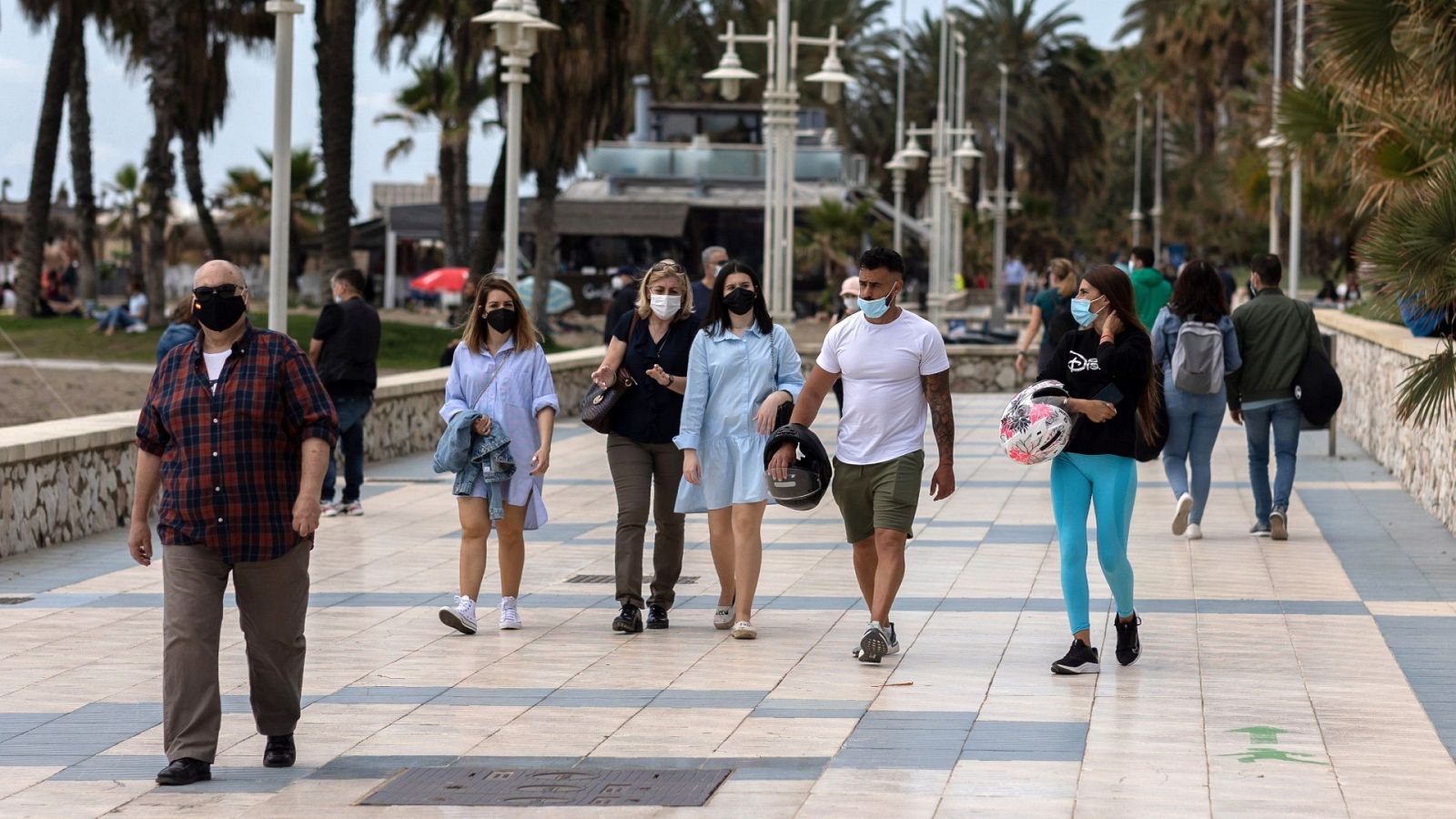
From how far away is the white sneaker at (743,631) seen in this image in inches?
344

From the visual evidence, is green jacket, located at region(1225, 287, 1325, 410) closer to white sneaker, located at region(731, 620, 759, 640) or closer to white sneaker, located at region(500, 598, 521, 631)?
white sneaker, located at region(731, 620, 759, 640)

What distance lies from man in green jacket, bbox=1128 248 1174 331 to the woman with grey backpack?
364 cm

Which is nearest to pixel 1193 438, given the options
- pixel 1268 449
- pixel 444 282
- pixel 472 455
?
pixel 1268 449

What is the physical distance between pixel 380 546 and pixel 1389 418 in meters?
8.61

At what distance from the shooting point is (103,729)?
694cm

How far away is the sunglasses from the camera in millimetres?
6242

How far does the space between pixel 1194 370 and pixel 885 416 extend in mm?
4270

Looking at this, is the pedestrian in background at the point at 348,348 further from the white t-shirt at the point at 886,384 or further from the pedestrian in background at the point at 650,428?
the white t-shirt at the point at 886,384

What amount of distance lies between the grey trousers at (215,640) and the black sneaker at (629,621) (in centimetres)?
264

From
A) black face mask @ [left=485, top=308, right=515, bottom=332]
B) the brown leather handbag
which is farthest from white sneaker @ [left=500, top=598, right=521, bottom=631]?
black face mask @ [left=485, top=308, right=515, bottom=332]

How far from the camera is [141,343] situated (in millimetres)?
35625

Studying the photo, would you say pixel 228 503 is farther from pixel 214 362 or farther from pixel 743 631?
pixel 743 631

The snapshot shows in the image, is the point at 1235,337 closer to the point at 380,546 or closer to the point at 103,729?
the point at 380,546

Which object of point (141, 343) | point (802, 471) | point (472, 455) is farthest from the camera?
point (141, 343)
